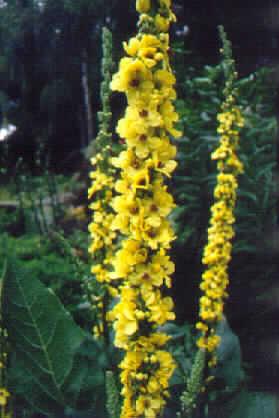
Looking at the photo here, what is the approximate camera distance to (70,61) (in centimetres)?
485

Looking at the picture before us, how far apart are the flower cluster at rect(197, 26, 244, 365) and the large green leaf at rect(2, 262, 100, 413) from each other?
813 millimetres

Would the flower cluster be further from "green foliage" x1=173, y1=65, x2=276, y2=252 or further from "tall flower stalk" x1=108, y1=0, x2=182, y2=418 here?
"green foliage" x1=173, y1=65, x2=276, y2=252

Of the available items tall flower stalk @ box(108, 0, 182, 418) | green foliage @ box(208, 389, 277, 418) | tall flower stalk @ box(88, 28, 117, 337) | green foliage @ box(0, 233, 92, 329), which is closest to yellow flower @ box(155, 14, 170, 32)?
tall flower stalk @ box(108, 0, 182, 418)

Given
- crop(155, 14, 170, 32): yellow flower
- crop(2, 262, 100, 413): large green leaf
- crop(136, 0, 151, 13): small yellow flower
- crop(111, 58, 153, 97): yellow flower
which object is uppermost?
crop(136, 0, 151, 13): small yellow flower

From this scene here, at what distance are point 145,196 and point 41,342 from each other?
1.07 meters

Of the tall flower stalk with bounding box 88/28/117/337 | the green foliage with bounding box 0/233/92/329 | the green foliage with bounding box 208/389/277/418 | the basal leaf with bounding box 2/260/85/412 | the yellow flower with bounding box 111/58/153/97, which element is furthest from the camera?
the green foliage with bounding box 0/233/92/329

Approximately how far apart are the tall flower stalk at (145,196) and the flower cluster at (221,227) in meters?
1.25

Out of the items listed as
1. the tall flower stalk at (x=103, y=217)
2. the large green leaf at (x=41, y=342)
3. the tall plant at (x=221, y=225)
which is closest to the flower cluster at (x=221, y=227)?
the tall plant at (x=221, y=225)

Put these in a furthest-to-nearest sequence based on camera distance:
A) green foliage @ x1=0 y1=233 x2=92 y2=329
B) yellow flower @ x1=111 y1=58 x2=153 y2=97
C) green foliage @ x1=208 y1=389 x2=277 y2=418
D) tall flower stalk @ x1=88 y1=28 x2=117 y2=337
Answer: green foliage @ x1=0 y1=233 x2=92 y2=329 < tall flower stalk @ x1=88 y1=28 x2=117 y2=337 < green foliage @ x1=208 y1=389 x2=277 y2=418 < yellow flower @ x1=111 y1=58 x2=153 y2=97

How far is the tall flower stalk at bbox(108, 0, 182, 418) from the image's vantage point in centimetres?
162

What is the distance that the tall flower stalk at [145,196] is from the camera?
1615 mm

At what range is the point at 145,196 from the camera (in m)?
1.67

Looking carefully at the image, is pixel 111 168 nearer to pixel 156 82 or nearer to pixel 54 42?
pixel 156 82

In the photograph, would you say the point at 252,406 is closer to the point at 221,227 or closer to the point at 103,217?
the point at 221,227
